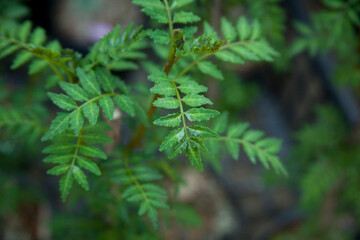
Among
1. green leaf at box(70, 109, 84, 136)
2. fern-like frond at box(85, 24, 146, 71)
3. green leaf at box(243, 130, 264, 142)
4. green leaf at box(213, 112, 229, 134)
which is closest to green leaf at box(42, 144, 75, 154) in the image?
green leaf at box(70, 109, 84, 136)

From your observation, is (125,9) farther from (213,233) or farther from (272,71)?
(213,233)

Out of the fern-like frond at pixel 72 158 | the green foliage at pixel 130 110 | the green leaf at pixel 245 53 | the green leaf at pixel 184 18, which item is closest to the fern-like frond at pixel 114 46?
the green foliage at pixel 130 110

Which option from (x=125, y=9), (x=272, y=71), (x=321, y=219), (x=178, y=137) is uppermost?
(x=125, y=9)

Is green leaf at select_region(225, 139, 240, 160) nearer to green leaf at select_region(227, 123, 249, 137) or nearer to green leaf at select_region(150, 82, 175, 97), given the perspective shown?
green leaf at select_region(227, 123, 249, 137)

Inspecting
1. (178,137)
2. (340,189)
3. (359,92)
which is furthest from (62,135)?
(359,92)

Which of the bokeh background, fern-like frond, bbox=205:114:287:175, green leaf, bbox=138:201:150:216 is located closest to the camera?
green leaf, bbox=138:201:150:216

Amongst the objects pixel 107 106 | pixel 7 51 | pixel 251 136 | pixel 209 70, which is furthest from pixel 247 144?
pixel 7 51
